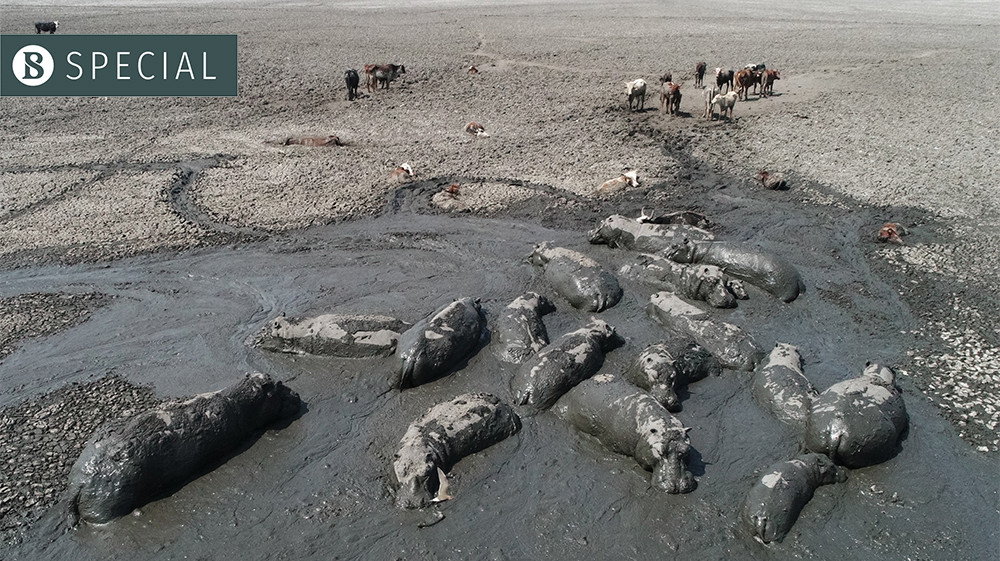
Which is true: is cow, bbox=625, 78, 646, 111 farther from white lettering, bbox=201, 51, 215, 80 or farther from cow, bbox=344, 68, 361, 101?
white lettering, bbox=201, 51, 215, 80

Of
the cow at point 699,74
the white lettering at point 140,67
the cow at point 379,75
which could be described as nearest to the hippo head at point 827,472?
the cow at point 699,74

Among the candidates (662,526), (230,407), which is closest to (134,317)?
(230,407)

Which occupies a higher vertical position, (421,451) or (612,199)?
(612,199)

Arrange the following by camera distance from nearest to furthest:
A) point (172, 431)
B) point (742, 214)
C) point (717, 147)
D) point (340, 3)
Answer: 1. point (172, 431)
2. point (742, 214)
3. point (717, 147)
4. point (340, 3)

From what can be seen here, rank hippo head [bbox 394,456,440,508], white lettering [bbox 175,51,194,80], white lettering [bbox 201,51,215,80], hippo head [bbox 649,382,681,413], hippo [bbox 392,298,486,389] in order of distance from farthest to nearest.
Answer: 1. white lettering [bbox 201,51,215,80]
2. white lettering [bbox 175,51,194,80]
3. hippo [bbox 392,298,486,389]
4. hippo head [bbox 649,382,681,413]
5. hippo head [bbox 394,456,440,508]

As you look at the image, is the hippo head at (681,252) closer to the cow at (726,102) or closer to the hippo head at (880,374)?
the hippo head at (880,374)

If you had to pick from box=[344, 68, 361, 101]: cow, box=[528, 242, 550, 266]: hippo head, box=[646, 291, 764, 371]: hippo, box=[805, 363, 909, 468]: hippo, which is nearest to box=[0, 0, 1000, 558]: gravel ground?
box=[344, 68, 361, 101]: cow

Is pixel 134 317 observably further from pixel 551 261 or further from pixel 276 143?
pixel 276 143
